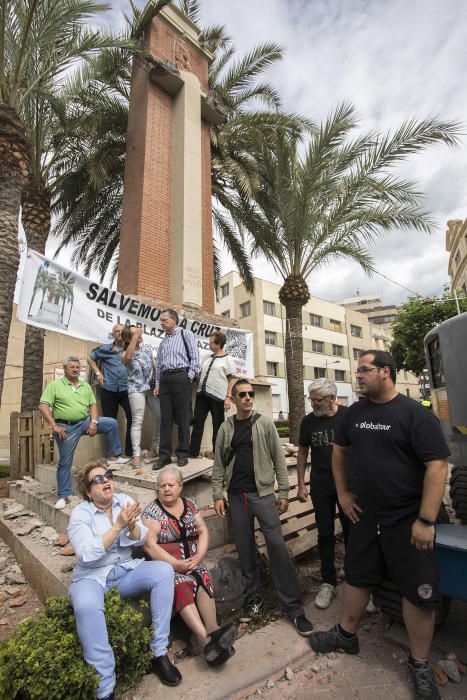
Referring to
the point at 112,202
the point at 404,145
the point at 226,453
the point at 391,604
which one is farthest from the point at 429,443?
the point at 112,202

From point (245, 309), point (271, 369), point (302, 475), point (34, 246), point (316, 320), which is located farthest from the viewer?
point (316, 320)

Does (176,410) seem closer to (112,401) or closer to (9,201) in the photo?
(112,401)

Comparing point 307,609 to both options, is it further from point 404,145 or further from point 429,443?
point 404,145

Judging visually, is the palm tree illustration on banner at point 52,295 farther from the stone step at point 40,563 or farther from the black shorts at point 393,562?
the black shorts at point 393,562

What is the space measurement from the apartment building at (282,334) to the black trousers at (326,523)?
2628 cm

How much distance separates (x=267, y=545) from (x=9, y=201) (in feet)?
20.6

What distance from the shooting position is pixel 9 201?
6.19 m

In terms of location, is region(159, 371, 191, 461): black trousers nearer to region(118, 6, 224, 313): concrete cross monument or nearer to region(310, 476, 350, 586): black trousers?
region(310, 476, 350, 586): black trousers

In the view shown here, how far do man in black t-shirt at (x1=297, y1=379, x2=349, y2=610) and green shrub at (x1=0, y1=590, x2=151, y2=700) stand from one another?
168cm

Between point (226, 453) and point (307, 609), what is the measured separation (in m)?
1.48

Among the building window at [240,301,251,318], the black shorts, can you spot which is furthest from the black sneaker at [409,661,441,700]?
the building window at [240,301,251,318]

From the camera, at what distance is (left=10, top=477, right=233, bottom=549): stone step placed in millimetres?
3986

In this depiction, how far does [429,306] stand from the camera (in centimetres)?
2428

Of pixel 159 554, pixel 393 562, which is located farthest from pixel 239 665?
pixel 393 562
